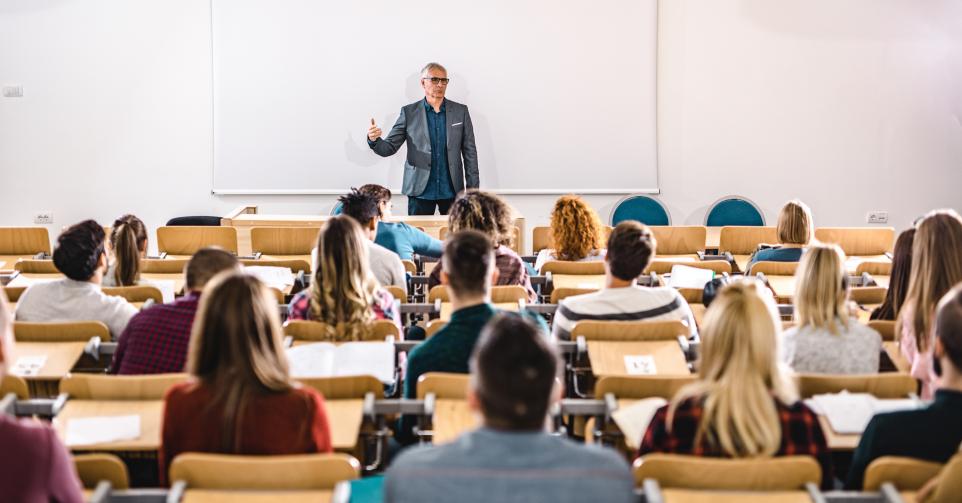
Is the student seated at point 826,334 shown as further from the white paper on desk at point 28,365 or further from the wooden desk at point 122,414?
the white paper on desk at point 28,365

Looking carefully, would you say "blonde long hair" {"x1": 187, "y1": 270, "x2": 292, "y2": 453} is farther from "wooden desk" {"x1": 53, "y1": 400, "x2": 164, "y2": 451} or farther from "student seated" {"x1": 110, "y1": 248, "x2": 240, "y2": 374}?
"student seated" {"x1": 110, "y1": 248, "x2": 240, "y2": 374}

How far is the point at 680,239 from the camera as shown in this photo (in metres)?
6.80

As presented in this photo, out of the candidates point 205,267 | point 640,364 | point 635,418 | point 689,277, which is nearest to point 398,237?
point 689,277

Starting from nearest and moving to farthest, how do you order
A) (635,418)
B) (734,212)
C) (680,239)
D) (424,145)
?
(635,418) → (680,239) → (424,145) → (734,212)

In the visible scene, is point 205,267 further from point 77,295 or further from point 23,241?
point 23,241

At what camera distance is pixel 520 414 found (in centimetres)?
221

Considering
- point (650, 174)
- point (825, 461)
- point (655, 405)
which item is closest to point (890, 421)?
point (825, 461)

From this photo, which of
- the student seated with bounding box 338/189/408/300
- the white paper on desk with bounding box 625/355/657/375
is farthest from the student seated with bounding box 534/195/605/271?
the white paper on desk with bounding box 625/355/657/375

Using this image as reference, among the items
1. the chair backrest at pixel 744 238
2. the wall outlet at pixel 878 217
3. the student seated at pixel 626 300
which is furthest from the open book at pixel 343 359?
the wall outlet at pixel 878 217

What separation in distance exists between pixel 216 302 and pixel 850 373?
2317 millimetres

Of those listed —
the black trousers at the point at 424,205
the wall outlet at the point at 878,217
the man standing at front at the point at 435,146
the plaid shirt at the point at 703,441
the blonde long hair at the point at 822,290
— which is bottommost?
the plaid shirt at the point at 703,441

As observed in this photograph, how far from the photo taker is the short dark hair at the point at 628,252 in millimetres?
4258

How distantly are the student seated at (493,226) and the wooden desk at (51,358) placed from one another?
6.20 ft

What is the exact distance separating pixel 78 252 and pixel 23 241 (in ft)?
9.28
